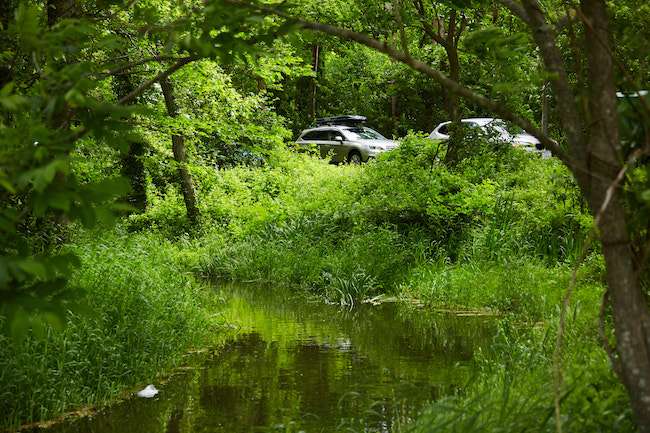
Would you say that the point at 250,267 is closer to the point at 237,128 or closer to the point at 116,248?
the point at 237,128

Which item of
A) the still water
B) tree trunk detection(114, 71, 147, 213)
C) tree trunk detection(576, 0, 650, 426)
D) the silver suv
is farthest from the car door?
tree trunk detection(576, 0, 650, 426)

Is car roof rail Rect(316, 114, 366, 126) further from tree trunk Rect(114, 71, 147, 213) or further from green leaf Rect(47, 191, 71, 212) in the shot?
green leaf Rect(47, 191, 71, 212)

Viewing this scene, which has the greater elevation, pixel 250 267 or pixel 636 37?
pixel 636 37

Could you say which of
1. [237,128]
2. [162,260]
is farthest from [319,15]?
[162,260]

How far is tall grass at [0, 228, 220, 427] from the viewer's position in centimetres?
514

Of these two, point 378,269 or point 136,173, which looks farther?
point 136,173

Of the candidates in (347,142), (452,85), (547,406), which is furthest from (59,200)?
(347,142)

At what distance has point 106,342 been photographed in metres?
6.04

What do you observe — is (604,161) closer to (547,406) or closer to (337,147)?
(547,406)

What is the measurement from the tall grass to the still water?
0.22 meters

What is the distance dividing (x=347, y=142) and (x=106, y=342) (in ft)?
58.2

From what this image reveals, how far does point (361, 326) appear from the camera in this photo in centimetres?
850

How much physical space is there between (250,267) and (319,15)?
534 cm

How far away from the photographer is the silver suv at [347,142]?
22.5m
